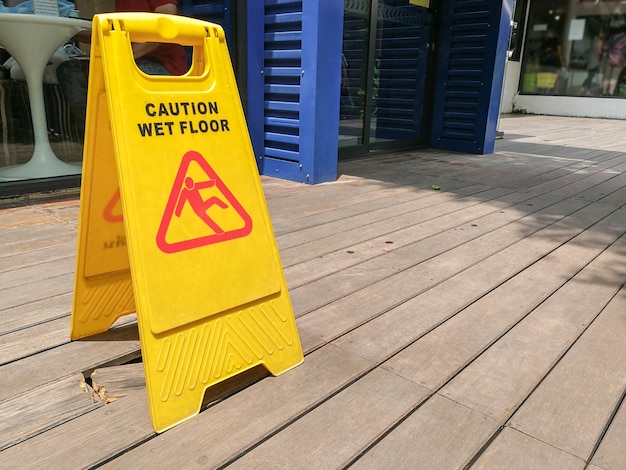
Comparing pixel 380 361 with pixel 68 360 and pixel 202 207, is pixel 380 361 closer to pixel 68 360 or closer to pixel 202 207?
pixel 202 207

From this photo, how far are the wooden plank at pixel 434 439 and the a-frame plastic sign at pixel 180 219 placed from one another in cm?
37

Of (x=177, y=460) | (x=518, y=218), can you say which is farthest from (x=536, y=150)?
(x=177, y=460)

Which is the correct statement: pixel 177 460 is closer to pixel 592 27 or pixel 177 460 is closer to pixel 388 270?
pixel 388 270

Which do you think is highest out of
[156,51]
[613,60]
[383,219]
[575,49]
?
[575,49]

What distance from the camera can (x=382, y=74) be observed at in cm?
530

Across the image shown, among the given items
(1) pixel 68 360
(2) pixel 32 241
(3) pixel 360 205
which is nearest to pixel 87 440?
(1) pixel 68 360

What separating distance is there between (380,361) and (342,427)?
12.4 inches

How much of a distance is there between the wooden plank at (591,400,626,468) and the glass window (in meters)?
12.8

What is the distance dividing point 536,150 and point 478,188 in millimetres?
2827

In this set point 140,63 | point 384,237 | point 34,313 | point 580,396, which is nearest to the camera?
point 580,396

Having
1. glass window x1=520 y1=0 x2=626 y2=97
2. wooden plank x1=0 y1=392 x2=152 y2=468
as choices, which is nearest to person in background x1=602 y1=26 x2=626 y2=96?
glass window x1=520 y1=0 x2=626 y2=97

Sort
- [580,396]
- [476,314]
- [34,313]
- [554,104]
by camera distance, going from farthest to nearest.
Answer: [554,104] → [476,314] → [34,313] → [580,396]

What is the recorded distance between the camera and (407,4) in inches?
207

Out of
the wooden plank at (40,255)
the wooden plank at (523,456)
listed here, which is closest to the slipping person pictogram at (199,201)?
the wooden plank at (523,456)
